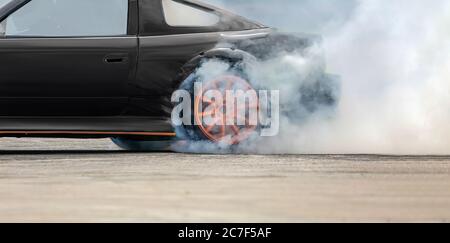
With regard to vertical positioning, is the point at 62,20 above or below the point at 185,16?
below

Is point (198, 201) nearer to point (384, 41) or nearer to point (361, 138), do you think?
point (361, 138)

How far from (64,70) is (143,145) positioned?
5.56 feet

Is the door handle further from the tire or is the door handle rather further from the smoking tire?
the tire

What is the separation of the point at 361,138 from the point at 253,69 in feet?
4.27

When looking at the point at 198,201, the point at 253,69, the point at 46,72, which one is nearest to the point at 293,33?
the point at 253,69

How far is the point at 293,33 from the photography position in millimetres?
9914

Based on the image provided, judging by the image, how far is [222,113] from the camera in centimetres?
962

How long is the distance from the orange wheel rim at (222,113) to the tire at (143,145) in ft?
3.44

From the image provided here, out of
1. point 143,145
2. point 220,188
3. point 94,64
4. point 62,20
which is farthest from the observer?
point 143,145

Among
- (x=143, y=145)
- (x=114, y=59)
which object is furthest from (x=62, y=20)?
(x=143, y=145)

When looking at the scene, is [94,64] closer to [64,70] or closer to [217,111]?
[64,70]

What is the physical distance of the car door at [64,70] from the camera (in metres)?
9.55

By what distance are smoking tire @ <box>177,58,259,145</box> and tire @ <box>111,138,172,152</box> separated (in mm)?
1020

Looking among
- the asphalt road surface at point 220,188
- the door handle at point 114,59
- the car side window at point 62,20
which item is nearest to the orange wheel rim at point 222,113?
the asphalt road surface at point 220,188
